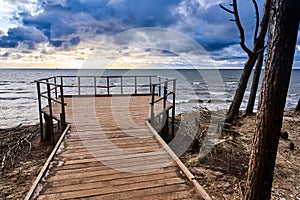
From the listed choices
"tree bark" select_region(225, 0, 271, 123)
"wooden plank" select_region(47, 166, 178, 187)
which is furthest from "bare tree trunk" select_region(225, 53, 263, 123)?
"wooden plank" select_region(47, 166, 178, 187)

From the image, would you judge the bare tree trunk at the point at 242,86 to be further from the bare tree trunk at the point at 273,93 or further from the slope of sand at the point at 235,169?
the bare tree trunk at the point at 273,93

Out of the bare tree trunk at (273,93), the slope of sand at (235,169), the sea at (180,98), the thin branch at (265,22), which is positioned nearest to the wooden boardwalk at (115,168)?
the bare tree trunk at (273,93)

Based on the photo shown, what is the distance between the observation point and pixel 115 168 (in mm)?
3037

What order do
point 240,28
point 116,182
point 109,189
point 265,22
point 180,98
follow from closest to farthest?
point 109,189, point 116,182, point 265,22, point 240,28, point 180,98

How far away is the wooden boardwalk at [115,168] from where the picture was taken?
8.09ft

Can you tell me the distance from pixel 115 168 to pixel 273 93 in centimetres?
226

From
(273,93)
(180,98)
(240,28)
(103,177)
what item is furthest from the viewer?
(180,98)

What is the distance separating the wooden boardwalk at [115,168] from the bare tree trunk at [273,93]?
67 cm

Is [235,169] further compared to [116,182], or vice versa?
[235,169]

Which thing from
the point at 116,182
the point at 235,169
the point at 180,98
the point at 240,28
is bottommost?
the point at 180,98

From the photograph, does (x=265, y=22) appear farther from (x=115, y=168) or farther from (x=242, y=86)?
(x=115, y=168)

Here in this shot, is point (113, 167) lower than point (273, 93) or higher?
lower

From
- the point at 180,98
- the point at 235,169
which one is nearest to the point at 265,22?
the point at 235,169

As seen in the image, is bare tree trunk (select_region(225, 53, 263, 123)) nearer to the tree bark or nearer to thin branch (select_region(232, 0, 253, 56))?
the tree bark
